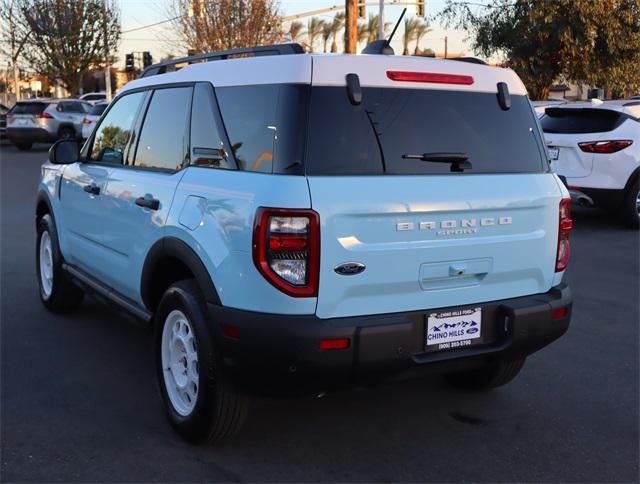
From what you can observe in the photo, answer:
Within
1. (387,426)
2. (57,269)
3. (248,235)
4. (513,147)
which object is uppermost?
(513,147)

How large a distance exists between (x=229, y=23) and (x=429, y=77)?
29.4 meters

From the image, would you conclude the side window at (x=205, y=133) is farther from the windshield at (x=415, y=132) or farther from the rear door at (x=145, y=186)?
the windshield at (x=415, y=132)

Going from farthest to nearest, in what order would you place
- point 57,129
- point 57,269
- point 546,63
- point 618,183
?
point 57,129
point 546,63
point 618,183
point 57,269

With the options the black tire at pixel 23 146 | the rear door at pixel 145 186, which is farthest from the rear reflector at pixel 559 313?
the black tire at pixel 23 146

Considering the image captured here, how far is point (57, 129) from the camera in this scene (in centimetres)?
2655

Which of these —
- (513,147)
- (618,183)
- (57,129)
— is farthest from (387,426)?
(57,129)

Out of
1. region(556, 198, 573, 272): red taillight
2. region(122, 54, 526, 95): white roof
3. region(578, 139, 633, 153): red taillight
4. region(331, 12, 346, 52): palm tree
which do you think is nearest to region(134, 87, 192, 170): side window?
region(122, 54, 526, 95): white roof

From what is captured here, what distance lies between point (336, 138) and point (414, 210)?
18.4 inches

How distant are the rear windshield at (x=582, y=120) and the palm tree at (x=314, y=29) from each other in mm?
33034

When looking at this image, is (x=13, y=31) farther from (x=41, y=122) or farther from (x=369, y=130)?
(x=369, y=130)

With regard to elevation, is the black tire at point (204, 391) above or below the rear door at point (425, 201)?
below

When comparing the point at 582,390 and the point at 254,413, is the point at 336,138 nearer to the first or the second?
the point at 254,413

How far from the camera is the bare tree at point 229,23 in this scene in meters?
31.4

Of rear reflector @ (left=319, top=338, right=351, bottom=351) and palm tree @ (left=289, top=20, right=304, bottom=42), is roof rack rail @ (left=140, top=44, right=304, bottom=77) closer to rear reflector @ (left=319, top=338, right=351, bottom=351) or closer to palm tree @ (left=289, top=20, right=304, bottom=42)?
rear reflector @ (left=319, top=338, right=351, bottom=351)
